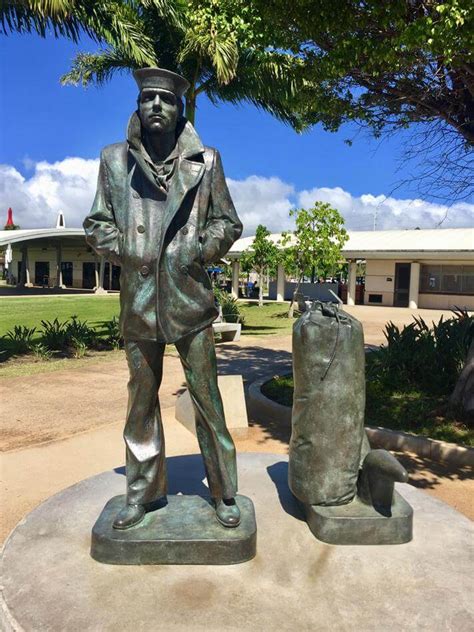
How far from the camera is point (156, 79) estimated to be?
2656 millimetres

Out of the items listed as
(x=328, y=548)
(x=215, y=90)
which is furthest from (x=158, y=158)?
(x=215, y=90)

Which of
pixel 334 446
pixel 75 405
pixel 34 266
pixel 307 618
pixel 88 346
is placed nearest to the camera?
pixel 307 618

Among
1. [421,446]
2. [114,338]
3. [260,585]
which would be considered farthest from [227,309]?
[260,585]

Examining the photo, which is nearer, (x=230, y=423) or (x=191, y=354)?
(x=191, y=354)

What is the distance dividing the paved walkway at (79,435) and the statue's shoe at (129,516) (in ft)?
4.51

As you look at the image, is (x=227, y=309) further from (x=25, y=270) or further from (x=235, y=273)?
(x=25, y=270)

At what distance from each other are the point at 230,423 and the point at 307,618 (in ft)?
12.4

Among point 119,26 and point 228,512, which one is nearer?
point 228,512

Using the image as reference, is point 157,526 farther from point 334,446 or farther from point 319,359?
point 319,359

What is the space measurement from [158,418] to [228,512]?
0.66 meters

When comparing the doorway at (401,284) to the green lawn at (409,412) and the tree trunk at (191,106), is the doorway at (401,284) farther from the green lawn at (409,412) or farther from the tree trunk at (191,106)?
the green lawn at (409,412)

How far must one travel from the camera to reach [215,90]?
1262 cm

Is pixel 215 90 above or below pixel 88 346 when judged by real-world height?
above

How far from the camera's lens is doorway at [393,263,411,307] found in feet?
93.7
